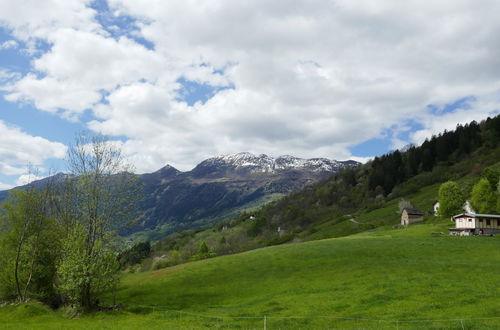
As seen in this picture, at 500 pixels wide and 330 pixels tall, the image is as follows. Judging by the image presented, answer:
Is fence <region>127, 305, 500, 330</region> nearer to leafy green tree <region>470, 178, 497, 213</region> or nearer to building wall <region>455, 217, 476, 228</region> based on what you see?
building wall <region>455, 217, 476, 228</region>

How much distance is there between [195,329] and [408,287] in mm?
22117

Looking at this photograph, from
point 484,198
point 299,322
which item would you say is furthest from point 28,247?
point 484,198

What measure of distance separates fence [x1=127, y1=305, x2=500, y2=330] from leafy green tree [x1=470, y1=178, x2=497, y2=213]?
85044 mm

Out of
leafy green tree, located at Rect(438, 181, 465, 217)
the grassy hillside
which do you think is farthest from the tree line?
leafy green tree, located at Rect(438, 181, 465, 217)

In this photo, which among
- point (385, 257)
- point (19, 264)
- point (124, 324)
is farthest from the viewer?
point (385, 257)

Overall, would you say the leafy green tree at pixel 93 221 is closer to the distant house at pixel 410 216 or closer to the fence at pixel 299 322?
the fence at pixel 299 322

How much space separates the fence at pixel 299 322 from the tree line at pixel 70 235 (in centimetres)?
867

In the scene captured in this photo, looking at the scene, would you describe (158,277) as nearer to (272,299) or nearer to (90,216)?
(90,216)

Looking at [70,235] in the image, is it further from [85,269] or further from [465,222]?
[465,222]

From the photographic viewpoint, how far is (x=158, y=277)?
6400cm

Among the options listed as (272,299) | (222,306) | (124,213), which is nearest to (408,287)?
(272,299)

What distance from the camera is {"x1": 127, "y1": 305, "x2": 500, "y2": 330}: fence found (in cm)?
2647

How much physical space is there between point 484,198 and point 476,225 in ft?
59.4

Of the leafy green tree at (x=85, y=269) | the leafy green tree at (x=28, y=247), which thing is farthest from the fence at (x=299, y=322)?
the leafy green tree at (x=28, y=247)
